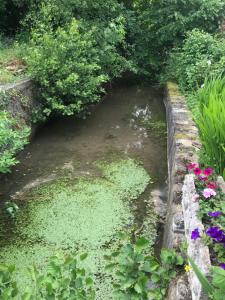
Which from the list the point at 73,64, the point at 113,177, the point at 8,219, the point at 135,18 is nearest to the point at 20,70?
the point at 73,64

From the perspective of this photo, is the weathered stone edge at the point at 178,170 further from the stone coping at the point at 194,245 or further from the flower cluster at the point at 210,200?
the flower cluster at the point at 210,200

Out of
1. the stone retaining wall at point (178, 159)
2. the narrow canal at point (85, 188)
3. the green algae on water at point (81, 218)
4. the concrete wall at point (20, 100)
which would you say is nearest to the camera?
the stone retaining wall at point (178, 159)

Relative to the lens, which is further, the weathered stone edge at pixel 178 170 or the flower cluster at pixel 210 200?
the weathered stone edge at pixel 178 170

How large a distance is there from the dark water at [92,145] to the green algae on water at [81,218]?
286mm

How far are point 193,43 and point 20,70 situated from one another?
3.24 m

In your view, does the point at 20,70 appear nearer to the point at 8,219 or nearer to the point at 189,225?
→ the point at 8,219

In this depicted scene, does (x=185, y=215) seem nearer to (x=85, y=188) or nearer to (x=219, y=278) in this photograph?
(x=219, y=278)

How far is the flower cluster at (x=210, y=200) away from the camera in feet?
6.49

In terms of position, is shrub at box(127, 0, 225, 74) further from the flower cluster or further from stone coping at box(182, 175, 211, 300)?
stone coping at box(182, 175, 211, 300)

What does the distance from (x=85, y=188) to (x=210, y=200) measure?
2.37m

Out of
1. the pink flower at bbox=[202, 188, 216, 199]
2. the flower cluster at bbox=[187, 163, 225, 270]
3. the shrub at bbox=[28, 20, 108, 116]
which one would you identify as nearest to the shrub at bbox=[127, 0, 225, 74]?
the shrub at bbox=[28, 20, 108, 116]

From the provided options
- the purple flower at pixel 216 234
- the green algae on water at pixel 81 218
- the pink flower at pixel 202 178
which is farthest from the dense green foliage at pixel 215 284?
the green algae on water at pixel 81 218

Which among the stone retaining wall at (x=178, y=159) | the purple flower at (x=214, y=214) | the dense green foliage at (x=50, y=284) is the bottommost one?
the stone retaining wall at (x=178, y=159)

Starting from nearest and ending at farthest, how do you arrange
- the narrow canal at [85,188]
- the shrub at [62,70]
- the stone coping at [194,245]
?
the stone coping at [194,245] → the narrow canal at [85,188] → the shrub at [62,70]
